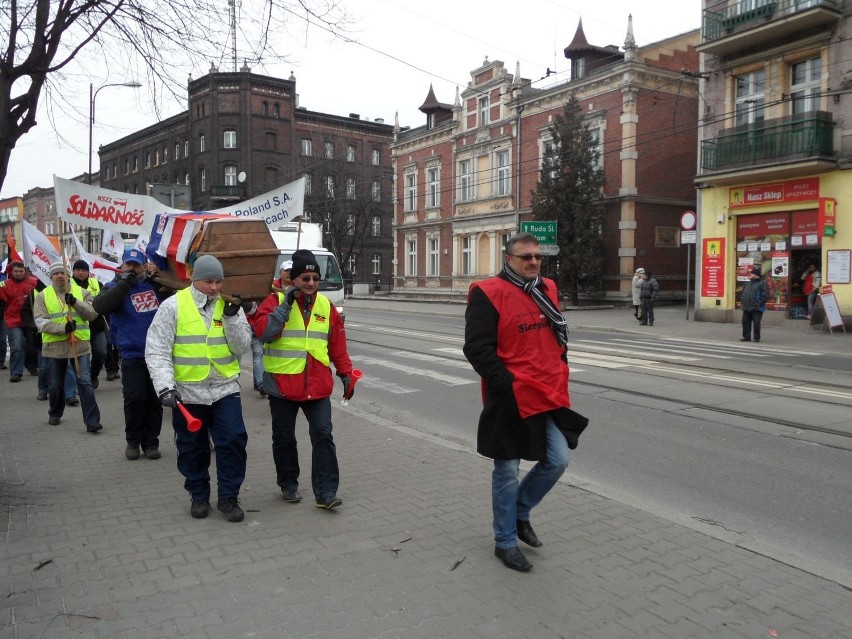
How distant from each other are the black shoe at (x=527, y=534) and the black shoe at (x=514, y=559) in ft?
0.75

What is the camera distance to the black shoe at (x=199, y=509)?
485cm

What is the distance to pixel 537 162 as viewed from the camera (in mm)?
35344

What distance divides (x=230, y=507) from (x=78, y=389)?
3554mm

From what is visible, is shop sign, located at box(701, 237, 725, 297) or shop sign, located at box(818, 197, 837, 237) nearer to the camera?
shop sign, located at box(818, 197, 837, 237)

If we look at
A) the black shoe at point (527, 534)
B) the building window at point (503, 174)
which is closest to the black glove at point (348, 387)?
the black shoe at point (527, 534)

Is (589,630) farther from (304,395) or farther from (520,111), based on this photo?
(520,111)

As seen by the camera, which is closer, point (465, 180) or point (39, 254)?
point (39, 254)

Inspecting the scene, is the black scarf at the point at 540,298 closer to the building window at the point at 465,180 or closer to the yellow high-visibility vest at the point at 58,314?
the yellow high-visibility vest at the point at 58,314

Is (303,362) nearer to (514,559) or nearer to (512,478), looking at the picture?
(512,478)

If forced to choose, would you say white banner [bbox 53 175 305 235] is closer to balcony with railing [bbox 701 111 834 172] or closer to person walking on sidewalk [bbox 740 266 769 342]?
person walking on sidewalk [bbox 740 266 769 342]

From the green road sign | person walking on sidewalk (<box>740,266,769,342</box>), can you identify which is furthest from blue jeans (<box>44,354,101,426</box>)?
the green road sign

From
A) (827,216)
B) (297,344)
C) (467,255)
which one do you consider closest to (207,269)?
(297,344)

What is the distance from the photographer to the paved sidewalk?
134 inches

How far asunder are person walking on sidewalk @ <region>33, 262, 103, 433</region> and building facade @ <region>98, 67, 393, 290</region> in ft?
138
